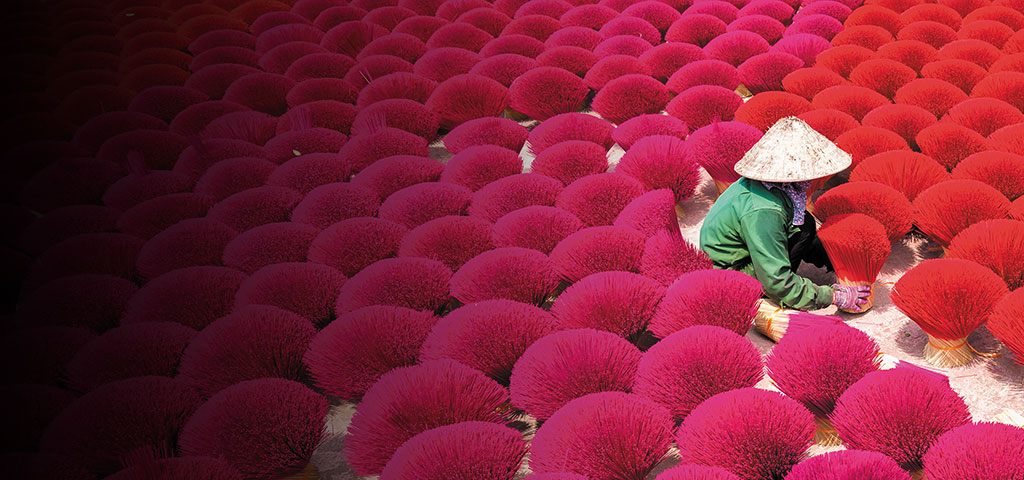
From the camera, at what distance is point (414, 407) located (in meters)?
1.37

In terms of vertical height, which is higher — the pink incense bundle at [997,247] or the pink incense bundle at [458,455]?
the pink incense bundle at [458,455]

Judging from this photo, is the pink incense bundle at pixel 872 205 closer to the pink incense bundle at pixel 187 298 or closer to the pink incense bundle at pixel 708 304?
the pink incense bundle at pixel 708 304

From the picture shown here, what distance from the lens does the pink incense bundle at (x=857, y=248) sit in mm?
1916

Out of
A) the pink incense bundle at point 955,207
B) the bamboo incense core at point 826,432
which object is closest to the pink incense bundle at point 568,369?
the bamboo incense core at point 826,432

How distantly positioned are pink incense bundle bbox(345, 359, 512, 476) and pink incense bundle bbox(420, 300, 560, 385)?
80mm

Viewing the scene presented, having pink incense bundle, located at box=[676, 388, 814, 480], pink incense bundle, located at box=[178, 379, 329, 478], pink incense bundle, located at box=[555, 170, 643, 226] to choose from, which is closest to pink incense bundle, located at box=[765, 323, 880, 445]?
pink incense bundle, located at box=[676, 388, 814, 480]

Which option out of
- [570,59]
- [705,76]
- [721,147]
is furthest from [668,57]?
[721,147]

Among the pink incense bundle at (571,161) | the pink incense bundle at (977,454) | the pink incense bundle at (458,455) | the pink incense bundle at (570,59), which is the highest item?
the pink incense bundle at (570,59)

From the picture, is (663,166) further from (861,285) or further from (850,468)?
(850,468)

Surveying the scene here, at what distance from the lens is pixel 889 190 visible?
81.0 inches

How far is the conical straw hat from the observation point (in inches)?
74.2

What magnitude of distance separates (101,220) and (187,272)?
0.53m

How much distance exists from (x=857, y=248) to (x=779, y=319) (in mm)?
311

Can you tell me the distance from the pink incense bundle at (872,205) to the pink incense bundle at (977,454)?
0.90m
